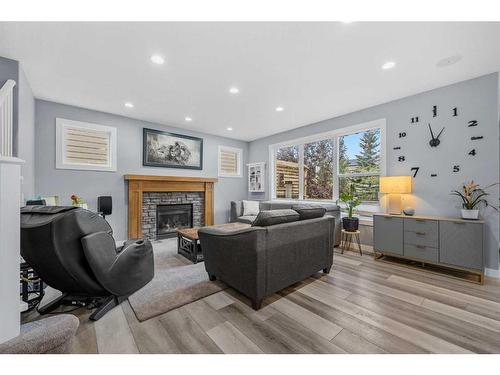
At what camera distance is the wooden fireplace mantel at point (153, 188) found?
13.7ft

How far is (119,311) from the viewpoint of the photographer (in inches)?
74.4

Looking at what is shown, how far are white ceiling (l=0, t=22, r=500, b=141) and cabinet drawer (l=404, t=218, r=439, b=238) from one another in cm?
192

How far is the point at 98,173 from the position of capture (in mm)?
3947

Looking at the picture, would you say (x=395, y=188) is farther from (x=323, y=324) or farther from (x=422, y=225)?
(x=323, y=324)

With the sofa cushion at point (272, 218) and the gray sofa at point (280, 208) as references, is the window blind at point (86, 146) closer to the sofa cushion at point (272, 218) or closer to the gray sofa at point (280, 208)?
the gray sofa at point (280, 208)

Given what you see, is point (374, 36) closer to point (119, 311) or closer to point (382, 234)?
point (382, 234)

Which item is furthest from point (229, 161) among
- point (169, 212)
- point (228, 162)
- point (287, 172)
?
point (169, 212)

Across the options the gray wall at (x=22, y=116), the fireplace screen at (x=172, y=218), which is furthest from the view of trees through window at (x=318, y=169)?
the gray wall at (x=22, y=116)

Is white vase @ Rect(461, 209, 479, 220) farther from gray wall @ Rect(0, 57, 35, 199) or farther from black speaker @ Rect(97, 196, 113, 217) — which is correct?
black speaker @ Rect(97, 196, 113, 217)

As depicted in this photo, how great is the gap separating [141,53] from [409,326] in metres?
3.59

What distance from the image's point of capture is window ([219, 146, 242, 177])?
5.83 meters

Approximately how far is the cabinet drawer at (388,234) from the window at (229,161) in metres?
3.84

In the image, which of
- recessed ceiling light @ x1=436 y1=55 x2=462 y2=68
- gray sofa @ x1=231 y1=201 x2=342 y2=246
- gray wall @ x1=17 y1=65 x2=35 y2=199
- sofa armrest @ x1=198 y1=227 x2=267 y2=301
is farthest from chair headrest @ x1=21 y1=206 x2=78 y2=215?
recessed ceiling light @ x1=436 y1=55 x2=462 y2=68
